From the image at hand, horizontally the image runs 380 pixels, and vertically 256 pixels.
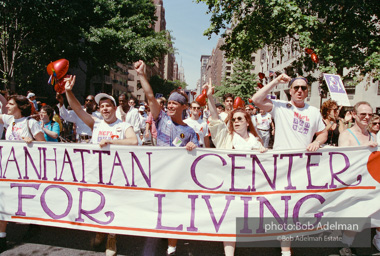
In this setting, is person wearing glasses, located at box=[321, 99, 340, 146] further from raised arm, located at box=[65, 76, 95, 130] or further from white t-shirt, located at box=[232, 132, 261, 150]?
raised arm, located at box=[65, 76, 95, 130]

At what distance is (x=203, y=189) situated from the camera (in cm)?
336

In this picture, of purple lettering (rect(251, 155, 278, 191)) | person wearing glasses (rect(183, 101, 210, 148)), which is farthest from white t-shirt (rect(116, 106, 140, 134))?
purple lettering (rect(251, 155, 278, 191))

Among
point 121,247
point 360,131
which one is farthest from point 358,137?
point 121,247

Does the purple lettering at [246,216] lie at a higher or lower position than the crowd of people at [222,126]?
lower

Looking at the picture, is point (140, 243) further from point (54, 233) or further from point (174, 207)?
point (54, 233)

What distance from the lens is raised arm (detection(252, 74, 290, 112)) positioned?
10.6 ft

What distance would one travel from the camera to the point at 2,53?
13.8 metres

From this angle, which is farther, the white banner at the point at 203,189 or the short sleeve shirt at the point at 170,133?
the short sleeve shirt at the point at 170,133

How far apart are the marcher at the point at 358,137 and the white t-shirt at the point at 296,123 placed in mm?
450

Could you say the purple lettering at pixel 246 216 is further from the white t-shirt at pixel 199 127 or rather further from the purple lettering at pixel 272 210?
the white t-shirt at pixel 199 127

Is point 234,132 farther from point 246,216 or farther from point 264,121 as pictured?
point 264,121

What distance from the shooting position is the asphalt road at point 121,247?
343 centimetres

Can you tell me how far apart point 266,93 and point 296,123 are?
0.55 meters

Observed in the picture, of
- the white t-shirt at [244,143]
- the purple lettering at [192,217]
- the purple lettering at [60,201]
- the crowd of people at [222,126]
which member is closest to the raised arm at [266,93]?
the crowd of people at [222,126]
